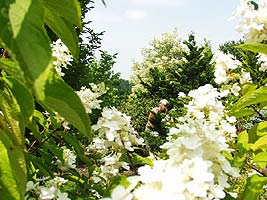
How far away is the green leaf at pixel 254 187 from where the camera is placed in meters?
1.55

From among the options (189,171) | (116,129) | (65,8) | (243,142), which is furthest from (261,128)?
(65,8)

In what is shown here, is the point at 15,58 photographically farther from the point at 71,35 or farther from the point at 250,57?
the point at 250,57

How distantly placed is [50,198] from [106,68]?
51.7 ft

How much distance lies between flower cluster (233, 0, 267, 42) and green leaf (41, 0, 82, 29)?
131cm

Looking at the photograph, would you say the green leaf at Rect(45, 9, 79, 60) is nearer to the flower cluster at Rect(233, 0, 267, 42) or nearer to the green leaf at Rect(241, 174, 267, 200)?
the green leaf at Rect(241, 174, 267, 200)

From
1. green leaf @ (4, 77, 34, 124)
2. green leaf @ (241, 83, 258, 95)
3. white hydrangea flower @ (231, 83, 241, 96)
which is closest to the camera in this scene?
green leaf @ (4, 77, 34, 124)

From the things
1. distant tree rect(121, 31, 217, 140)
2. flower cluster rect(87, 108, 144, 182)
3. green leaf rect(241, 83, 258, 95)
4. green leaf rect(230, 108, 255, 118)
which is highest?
distant tree rect(121, 31, 217, 140)

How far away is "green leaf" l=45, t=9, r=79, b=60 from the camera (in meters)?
1.03

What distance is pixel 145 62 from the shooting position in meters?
40.1

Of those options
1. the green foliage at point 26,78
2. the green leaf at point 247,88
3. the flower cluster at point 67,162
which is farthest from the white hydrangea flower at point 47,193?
the green leaf at point 247,88

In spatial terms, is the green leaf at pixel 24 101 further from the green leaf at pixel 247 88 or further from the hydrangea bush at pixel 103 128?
the green leaf at pixel 247 88

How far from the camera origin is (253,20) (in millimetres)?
2193

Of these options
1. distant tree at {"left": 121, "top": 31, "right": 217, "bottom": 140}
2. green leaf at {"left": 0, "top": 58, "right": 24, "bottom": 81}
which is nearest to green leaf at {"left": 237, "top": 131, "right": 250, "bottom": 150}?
green leaf at {"left": 0, "top": 58, "right": 24, "bottom": 81}

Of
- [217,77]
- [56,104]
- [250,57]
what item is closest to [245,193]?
[56,104]
